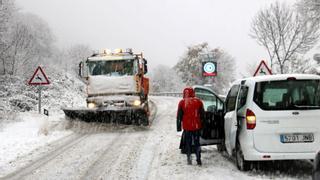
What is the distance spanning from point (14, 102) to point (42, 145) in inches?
525

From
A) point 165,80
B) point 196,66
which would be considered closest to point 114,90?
point 196,66

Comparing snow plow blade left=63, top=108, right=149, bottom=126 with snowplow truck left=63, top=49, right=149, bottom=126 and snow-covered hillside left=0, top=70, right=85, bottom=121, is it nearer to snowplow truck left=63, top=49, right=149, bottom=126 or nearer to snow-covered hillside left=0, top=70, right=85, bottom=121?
snowplow truck left=63, top=49, right=149, bottom=126

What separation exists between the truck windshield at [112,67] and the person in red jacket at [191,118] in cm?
821

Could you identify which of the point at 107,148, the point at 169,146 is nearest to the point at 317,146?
the point at 169,146

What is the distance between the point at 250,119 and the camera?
317 inches

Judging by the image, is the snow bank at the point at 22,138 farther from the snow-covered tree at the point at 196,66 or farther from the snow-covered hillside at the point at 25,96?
the snow-covered tree at the point at 196,66

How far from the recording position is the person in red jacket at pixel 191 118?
370 inches

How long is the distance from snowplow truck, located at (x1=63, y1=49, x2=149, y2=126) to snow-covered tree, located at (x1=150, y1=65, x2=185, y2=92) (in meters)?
81.8

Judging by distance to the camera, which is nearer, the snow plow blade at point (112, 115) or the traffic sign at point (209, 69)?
the snow plow blade at point (112, 115)

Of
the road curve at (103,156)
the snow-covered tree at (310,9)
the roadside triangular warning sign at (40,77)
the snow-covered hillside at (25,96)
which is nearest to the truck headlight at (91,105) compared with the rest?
the road curve at (103,156)

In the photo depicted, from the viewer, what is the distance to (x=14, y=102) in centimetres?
2542

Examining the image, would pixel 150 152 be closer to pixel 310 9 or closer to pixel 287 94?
pixel 287 94

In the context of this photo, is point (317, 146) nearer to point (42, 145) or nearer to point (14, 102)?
point (42, 145)

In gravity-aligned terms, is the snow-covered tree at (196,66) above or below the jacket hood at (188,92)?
above
